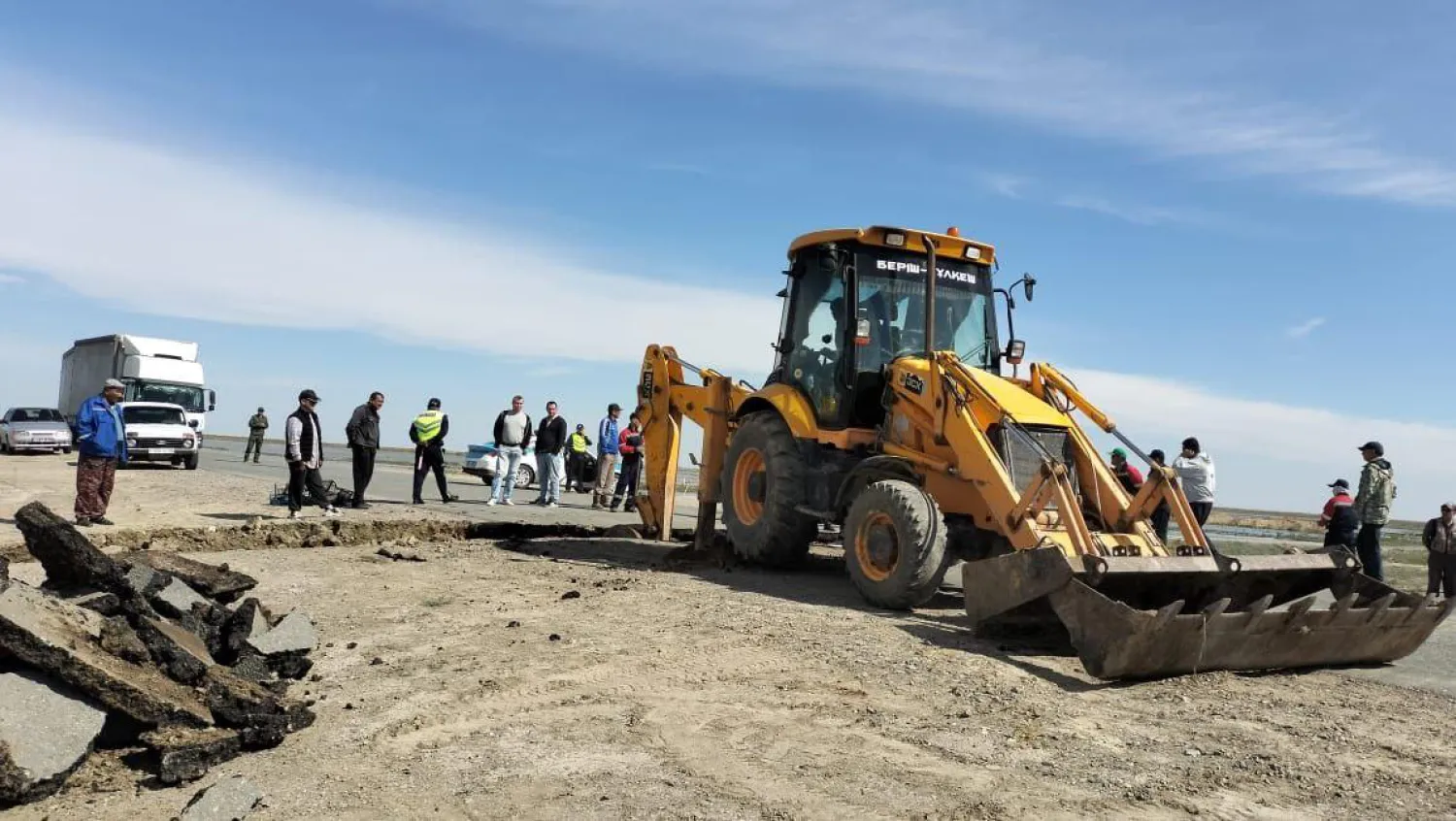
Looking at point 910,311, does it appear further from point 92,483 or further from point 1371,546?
point 92,483

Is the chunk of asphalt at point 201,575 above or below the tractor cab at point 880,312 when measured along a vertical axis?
below

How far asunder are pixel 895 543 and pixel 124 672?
5329 mm

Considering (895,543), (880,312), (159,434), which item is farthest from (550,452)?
(159,434)

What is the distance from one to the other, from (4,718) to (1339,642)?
296 inches

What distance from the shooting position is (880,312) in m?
10.1

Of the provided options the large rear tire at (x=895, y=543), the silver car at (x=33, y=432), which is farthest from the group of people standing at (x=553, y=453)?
the silver car at (x=33, y=432)

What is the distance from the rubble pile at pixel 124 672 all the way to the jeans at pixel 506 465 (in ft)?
35.9

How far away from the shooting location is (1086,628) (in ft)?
21.2

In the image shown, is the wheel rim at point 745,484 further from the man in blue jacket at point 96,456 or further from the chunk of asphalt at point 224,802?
the man in blue jacket at point 96,456

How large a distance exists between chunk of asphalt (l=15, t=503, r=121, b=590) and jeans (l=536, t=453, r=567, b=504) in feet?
38.7

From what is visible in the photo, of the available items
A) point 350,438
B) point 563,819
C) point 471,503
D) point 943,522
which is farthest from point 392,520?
point 563,819

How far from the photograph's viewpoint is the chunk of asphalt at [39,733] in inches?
179

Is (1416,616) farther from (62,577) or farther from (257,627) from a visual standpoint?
(62,577)

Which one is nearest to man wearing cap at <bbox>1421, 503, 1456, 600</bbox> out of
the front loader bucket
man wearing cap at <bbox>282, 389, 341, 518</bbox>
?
the front loader bucket
